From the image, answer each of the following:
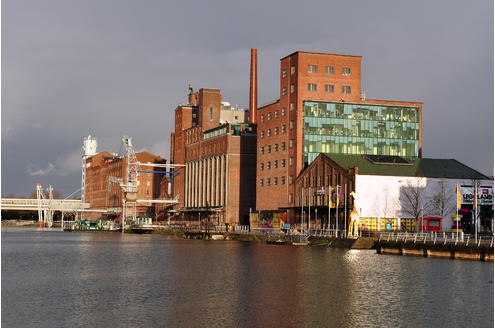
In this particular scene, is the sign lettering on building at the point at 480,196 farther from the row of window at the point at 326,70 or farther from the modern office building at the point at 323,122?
the row of window at the point at 326,70

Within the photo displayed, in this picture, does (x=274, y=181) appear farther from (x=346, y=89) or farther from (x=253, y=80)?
(x=253, y=80)

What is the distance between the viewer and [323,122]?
518 ft

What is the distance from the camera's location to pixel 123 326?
45406 millimetres

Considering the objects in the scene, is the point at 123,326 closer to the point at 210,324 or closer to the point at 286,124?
the point at 210,324

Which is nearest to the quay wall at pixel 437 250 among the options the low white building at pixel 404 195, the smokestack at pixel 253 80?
the low white building at pixel 404 195

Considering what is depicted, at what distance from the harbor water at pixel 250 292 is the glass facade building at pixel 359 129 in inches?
2555

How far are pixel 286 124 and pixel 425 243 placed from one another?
69.1 metres

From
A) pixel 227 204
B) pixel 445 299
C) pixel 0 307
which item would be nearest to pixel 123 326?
pixel 0 307

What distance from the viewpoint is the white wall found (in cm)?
13562

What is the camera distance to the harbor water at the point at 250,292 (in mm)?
47969

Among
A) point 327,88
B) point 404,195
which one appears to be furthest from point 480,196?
point 327,88

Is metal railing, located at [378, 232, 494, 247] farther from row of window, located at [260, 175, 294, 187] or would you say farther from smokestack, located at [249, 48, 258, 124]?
smokestack, located at [249, 48, 258, 124]

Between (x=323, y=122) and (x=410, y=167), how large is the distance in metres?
22.2

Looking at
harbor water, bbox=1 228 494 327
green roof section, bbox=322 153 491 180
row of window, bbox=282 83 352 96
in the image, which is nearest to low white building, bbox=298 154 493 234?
green roof section, bbox=322 153 491 180
